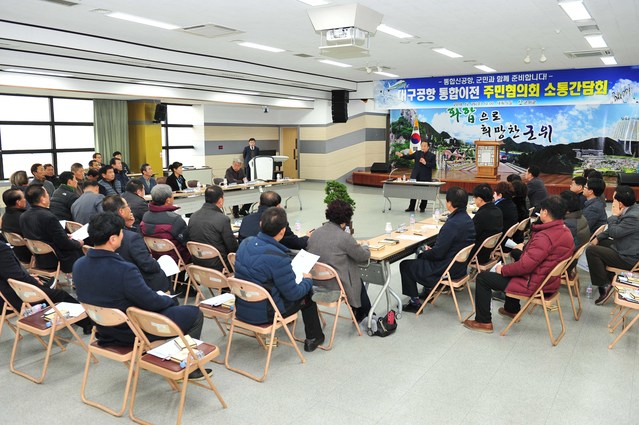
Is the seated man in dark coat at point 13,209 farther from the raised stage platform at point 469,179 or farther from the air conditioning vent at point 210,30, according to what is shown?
the raised stage platform at point 469,179

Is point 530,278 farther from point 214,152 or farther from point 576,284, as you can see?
point 214,152

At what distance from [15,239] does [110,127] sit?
26.6ft

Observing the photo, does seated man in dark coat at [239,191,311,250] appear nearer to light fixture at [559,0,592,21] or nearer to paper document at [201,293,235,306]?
paper document at [201,293,235,306]

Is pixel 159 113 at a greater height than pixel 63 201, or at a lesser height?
greater

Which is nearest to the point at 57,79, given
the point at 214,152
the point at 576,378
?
the point at 214,152

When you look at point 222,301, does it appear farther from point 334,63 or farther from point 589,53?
point 589,53

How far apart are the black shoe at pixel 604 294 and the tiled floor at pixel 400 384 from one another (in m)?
0.70

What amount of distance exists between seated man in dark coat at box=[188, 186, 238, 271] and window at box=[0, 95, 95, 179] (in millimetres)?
8595

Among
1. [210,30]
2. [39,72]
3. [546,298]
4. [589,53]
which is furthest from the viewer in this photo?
[589,53]

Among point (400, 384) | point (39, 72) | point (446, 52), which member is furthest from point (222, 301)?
point (446, 52)

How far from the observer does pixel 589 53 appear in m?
10.0

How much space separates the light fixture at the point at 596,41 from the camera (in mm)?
8305

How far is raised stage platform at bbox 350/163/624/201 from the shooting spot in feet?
40.9

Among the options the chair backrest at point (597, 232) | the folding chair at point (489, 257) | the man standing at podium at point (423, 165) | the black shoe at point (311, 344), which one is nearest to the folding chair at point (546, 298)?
the folding chair at point (489, 257)
